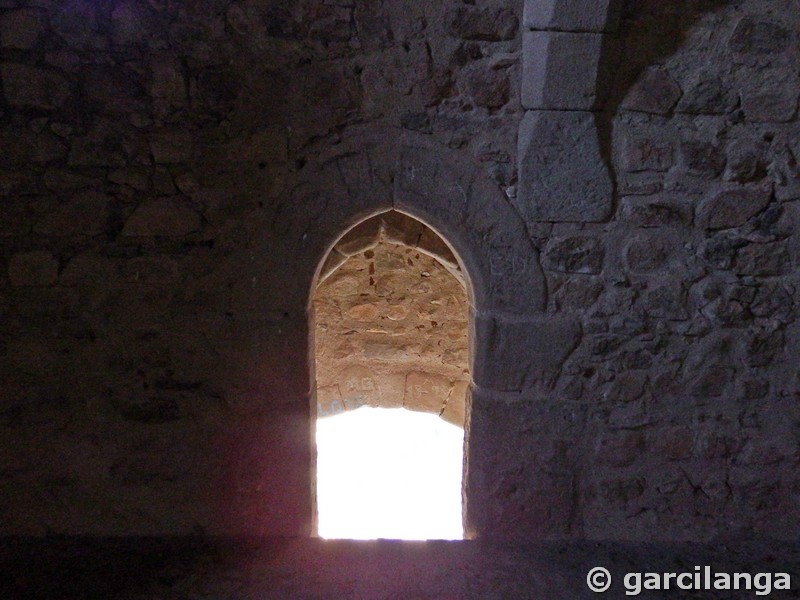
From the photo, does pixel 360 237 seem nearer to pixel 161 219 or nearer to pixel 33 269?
pixel 161 219

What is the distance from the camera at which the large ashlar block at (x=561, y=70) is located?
2.27m

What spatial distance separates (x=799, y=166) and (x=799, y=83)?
0.32 meters

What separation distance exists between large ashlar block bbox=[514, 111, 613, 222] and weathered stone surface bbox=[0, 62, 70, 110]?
1819 mm

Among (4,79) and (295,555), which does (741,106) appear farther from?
(4,79)

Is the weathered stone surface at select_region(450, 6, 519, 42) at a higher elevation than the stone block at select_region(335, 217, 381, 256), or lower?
higher

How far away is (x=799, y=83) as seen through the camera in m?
2.38

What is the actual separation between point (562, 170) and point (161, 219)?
1615 millimetres

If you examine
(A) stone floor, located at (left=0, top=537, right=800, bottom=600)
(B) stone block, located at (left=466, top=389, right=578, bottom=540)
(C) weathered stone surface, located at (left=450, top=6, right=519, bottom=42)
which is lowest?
(A) stone floor, located at (left=0, top=537, right=800, bottom=600)

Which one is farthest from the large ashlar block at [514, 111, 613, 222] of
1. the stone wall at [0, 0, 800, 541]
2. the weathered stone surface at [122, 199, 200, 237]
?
the weathered stone surface at [122, 199, 200, 237]

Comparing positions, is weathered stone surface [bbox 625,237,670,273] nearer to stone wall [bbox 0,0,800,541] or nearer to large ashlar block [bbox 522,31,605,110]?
stone wall [bbox 0,0,800,541]

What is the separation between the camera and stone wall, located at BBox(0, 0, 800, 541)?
2363 millimetres

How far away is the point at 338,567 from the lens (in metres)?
2.46

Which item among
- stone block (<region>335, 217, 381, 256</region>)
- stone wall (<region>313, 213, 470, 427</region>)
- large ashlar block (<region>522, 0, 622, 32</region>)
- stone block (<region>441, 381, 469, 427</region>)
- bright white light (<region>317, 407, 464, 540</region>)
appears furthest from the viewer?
bright white light (<region>317, 407, 464, 540</region>)

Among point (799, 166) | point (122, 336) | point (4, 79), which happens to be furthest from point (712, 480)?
point (4, 79)
